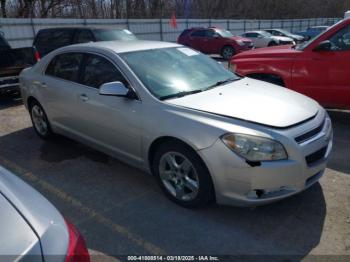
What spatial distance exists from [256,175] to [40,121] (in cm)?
390

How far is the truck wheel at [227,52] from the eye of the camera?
1855cm

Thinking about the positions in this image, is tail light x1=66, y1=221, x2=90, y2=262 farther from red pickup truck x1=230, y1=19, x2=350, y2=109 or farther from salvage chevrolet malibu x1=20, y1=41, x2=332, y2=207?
red pickup truck x1=230, y1=19, x2=350, y2=109

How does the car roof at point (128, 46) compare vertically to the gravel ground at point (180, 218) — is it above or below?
above

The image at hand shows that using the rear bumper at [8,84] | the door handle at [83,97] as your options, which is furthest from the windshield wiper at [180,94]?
the rear bumper at [8,84]

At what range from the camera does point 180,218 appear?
135 inches

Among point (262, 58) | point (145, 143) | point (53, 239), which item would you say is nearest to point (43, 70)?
point (145, 143)

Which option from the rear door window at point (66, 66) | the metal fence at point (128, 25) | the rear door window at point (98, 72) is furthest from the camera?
the metal fence at point (128, 25)

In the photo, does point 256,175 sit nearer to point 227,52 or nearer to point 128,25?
point 227,52

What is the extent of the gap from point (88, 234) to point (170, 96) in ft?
5.13

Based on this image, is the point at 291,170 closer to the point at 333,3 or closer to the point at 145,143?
the point at 145,143

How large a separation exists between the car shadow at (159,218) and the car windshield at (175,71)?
1149mm

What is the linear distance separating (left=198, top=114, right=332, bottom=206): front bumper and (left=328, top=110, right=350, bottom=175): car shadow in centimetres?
142

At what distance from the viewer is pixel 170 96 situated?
3.69 m

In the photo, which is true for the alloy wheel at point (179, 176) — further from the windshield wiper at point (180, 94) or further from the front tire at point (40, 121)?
the front tire at point (40, 121)
